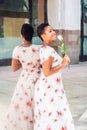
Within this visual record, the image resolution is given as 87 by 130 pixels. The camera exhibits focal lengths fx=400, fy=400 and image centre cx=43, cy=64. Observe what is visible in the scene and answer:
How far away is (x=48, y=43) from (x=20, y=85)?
77 centimetres

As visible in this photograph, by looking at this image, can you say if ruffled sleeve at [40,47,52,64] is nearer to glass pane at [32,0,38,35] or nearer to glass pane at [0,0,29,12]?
glass pane at [0,0,29,12]

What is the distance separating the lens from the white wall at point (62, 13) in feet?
51.1

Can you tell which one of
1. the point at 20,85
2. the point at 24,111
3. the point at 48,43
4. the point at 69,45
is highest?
the point at 48,43

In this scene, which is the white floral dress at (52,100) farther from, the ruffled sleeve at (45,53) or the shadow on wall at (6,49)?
the shadow on wall at (6,49)

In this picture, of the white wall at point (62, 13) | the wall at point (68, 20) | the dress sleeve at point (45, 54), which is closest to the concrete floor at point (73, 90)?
the wall at point (68, 20)

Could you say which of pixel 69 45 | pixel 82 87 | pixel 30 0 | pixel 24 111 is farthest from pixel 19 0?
pixel 24 111

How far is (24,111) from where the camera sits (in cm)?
502

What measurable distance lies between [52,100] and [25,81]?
0.59 m

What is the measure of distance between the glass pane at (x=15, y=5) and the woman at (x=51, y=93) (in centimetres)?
1040

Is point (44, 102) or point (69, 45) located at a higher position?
point (44, 102)

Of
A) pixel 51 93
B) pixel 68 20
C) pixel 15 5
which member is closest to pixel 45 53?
pixel 51 93

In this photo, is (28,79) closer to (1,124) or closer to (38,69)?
(38,69)

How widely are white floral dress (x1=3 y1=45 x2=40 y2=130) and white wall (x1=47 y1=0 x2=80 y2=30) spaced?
35.2ft

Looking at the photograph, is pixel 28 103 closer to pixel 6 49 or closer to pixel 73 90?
pixel 73 90
